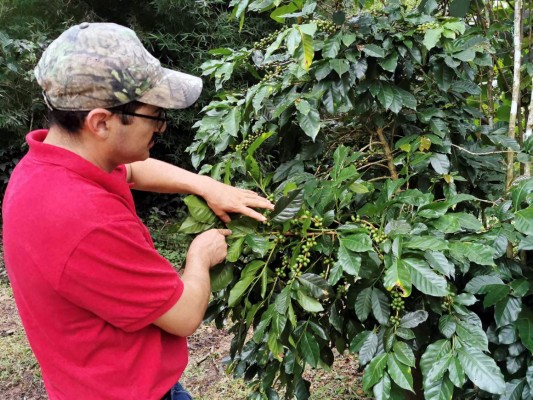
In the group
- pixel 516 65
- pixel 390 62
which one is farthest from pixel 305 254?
pixel 516 65

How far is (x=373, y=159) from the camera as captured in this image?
5.87ft

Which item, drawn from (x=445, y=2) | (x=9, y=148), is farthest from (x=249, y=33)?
(x=445, y=2)

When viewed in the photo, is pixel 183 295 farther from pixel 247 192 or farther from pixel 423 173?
pixel 423 173

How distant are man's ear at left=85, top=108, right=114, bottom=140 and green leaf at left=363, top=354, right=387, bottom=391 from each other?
2.78 ft

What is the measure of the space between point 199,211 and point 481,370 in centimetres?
83

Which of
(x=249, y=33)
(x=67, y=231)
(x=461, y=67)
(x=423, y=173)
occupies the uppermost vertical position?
(x=461, y=67)

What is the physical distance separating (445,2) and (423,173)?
2.46 ft

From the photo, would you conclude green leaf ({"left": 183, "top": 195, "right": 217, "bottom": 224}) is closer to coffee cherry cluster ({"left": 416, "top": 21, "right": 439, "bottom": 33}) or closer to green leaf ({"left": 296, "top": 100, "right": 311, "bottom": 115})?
green leaf ({"left": 296, "top": 100, "right": 311, "bottom": 115})

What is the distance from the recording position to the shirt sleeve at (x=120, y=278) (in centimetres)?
101

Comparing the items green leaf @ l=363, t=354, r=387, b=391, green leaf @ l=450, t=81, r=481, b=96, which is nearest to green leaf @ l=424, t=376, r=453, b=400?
green leaf @ l=363, t=354, r=387, b=391

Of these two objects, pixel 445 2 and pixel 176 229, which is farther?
pixel 445 2

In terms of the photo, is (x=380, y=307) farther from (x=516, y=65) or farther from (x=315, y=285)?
(x=516, y=65)

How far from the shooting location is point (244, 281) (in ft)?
4.35

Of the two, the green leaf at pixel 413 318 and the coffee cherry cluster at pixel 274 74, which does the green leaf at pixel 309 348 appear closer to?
the green leaf at pixel 413 318
